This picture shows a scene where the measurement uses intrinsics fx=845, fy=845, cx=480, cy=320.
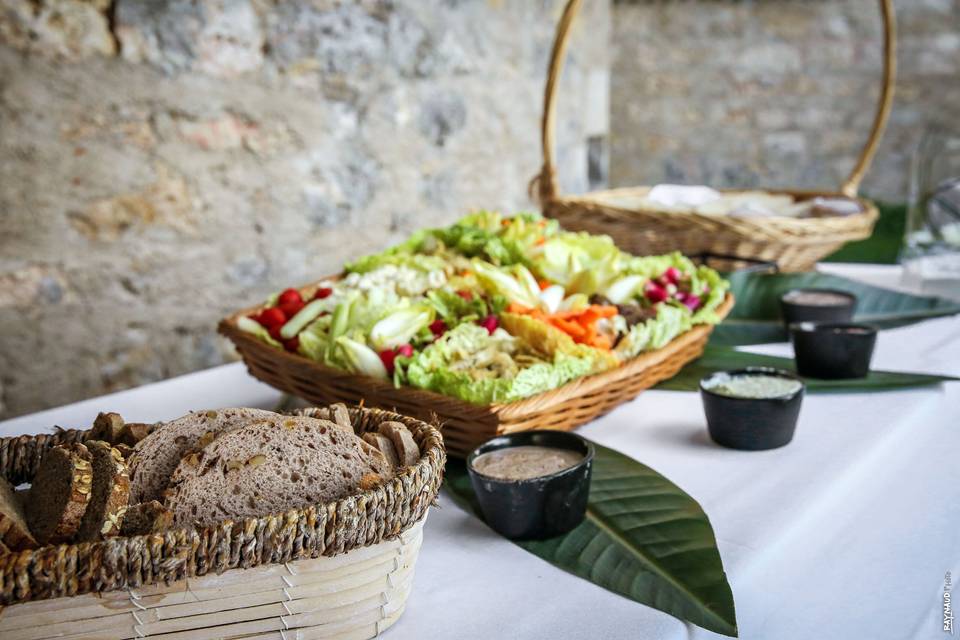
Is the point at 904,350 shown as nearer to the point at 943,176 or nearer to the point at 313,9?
the point at 943,176

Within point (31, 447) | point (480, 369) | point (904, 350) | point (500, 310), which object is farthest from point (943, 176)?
point (31, 447)

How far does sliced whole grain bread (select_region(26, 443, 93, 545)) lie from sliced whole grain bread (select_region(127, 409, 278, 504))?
2.5 inches

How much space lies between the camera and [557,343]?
1.49 meters

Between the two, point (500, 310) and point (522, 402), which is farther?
point (500, 310)

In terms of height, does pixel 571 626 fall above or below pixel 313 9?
below

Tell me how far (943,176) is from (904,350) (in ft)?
3.38

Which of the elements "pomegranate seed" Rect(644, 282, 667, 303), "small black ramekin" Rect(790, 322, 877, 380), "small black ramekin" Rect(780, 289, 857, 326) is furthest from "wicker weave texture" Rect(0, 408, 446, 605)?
"small black ramekin" Rect(780, 289, 857, 326)

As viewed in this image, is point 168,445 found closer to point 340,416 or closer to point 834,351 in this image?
point 340,416

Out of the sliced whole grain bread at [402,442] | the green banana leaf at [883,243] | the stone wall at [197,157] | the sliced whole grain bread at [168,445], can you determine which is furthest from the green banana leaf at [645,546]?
the green banana leaf at [883,243]

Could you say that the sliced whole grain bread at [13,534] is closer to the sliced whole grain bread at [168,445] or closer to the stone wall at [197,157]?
the sliced whole grain bread at [168,445]

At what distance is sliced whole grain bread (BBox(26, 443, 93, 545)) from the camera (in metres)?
0.86

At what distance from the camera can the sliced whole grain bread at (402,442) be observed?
995 mm

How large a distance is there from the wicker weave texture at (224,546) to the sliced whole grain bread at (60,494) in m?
0.09

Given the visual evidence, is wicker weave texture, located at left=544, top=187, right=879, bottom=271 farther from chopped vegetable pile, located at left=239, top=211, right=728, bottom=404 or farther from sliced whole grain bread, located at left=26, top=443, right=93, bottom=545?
sliced whole grain bread, located at left=26, top=443, right=93, bottom=545
